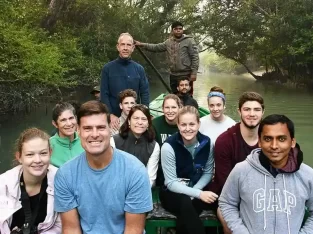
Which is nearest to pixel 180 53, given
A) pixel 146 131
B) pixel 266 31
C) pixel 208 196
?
pixel 146 131

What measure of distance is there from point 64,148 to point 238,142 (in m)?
1.24

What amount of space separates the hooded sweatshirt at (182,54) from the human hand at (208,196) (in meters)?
3.17

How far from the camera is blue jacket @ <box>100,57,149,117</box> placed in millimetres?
4062

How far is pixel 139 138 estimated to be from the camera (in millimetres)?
3002

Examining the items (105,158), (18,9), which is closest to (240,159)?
(105,158)

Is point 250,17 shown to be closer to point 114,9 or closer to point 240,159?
point 114,9

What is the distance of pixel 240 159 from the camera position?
259 centimetres

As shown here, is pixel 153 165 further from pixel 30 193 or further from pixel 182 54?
pixel 182 54

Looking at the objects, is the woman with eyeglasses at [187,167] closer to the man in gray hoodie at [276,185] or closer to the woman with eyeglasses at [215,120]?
the man in gray hoodie at [276,185]

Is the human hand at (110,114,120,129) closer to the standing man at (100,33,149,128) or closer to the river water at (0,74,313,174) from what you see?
the standing man at (100,33,149,128)

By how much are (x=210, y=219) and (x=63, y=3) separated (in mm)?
10743

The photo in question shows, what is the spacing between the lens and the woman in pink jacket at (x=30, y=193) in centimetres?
203

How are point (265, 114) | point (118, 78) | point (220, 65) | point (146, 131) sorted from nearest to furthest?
point (146, 131) < point (118, 78) < point (265, 114) < point (220, 65)

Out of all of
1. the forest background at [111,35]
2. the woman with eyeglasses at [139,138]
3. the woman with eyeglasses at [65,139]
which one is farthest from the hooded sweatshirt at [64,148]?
the forest background at [111,35]
